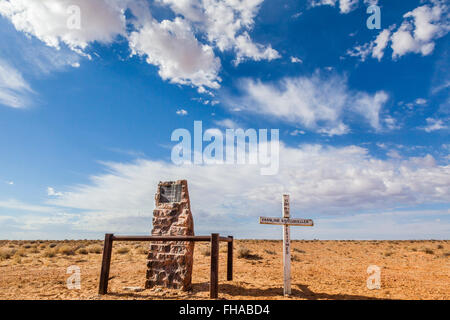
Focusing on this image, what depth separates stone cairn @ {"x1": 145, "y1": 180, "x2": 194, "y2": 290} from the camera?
9133mm

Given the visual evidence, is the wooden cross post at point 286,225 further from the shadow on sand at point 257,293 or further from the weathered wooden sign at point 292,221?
the shadow on sand at point 257,293

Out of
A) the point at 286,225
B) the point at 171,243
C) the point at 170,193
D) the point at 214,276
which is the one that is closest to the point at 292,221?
the point at 286,225

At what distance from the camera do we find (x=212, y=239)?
8008 millimetres

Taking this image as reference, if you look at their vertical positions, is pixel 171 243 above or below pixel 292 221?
below

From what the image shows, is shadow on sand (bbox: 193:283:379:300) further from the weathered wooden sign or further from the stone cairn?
the weathered wooden sign

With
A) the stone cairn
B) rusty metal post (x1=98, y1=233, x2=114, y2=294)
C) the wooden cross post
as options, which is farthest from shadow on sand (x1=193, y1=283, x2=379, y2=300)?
rusty metal post (x1=98, y1=233, x2=114, y2=294)

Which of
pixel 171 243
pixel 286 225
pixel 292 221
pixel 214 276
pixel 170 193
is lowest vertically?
pixel 214 276

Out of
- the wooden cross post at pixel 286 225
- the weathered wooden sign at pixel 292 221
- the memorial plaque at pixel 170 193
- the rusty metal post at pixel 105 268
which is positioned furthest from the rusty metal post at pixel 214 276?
the rusty metal post at pixel 105 268

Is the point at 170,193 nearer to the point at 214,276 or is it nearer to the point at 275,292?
the point at 214,276

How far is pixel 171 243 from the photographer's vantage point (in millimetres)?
9359

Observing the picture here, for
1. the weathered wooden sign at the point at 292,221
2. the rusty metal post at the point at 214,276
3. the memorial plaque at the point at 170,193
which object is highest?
the memorial plaque at the point at 170,193

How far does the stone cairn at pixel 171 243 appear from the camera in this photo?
9133mm
